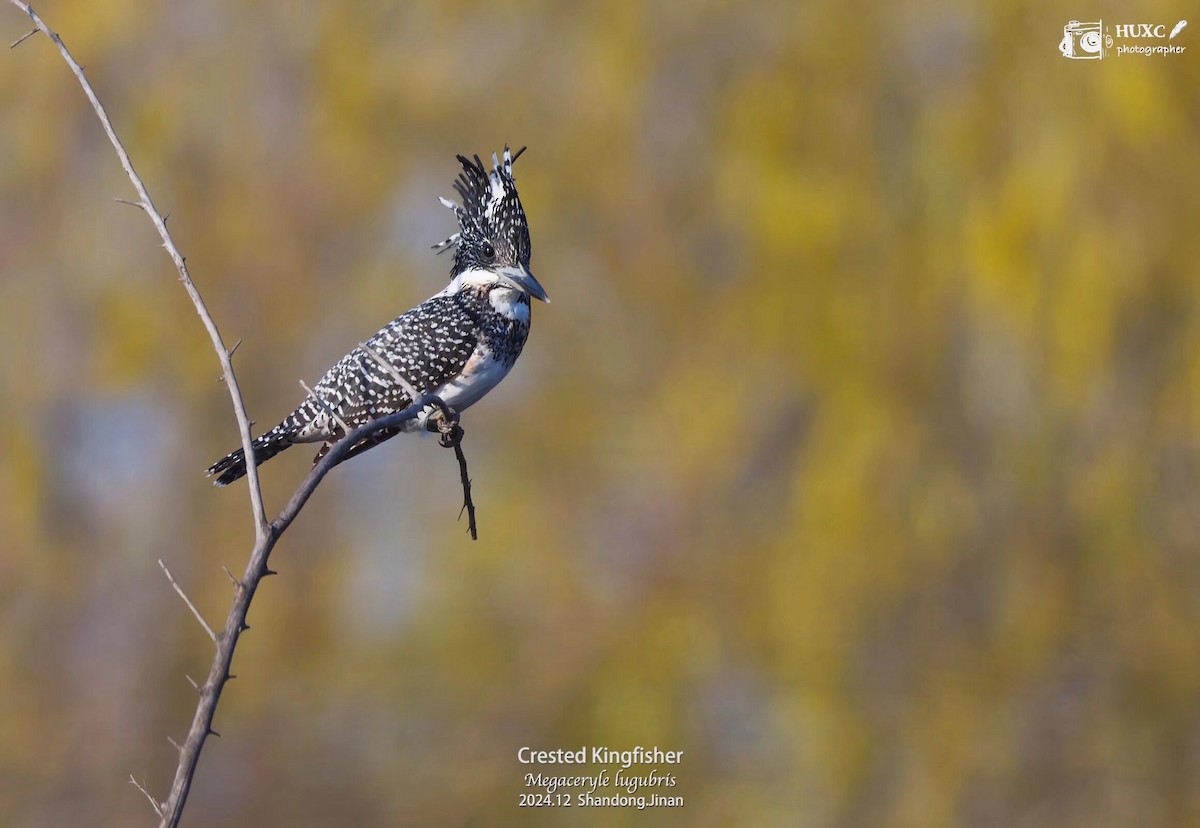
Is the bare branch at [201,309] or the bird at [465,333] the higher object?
the bird at [465,333]

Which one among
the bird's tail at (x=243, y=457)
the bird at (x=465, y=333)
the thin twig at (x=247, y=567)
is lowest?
the thin twig at (x=247, y=567)

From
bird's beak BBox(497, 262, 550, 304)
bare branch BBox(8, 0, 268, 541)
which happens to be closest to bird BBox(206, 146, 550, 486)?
bird's beak BBox(497, 262, 550, 304)

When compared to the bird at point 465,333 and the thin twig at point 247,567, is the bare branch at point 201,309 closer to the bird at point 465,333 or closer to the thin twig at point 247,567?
the thin twig at point 247,567

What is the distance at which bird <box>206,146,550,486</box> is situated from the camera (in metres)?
3.99

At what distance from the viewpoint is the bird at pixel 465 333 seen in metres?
3.99

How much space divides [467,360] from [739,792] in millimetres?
6035

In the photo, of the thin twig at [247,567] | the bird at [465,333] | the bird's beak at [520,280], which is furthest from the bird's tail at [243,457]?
the thin twig at [247,567]

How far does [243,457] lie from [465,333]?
790 millimetres

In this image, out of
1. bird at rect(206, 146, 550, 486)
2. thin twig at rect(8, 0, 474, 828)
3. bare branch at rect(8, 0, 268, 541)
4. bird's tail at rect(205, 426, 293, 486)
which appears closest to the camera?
thin twig at rect(8, 0, 474, 828)

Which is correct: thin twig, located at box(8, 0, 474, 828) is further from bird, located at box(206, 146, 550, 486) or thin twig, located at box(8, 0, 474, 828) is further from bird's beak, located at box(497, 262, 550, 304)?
bird, located at box(206, 146, 550, 486)

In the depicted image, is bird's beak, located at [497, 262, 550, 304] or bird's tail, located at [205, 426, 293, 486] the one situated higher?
bird's beak, located at [497, 262, 550, 304]

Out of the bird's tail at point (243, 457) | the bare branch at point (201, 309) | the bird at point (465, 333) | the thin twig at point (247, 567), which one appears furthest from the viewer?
the bird at point (465, 333)

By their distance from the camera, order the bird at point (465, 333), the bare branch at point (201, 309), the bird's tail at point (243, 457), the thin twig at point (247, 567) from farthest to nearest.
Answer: the bird at point (465, 333) → the bird's tail at point (243, 457) → the bare branch at point (201, 309) → the thin twig at point (247, 567)

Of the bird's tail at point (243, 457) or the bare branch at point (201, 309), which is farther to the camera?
the bird's tail at point (243, 457)
